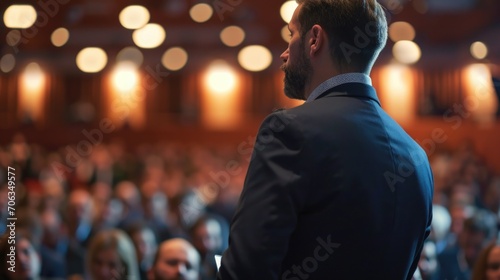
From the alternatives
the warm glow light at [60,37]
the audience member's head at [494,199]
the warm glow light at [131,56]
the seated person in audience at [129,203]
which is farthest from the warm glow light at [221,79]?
the audience member's head at [494,199]

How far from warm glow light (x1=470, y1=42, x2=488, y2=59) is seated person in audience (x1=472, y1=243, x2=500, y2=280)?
1467 cm

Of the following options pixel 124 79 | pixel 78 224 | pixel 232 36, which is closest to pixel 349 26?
pixel 78 224

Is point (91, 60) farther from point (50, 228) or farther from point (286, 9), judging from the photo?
point (50, 228)

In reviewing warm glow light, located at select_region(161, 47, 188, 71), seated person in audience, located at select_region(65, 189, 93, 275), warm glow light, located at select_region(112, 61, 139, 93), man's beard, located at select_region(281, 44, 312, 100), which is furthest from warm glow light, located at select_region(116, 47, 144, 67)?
man's beard, located at select_region(281, 44, 312, 100)

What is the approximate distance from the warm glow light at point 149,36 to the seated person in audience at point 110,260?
15894mm

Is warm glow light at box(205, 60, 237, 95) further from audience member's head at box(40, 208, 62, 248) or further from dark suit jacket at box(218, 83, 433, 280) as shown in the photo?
dark suit jacket at box(218, 83, 433, 280)

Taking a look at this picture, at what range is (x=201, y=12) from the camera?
19.8 m

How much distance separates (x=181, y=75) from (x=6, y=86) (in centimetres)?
580

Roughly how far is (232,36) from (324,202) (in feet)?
66.2

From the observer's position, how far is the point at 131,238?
6.47 m

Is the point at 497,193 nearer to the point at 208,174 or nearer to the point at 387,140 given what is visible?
the point at 208,174

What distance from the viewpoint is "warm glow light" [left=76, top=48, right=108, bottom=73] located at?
951 inches

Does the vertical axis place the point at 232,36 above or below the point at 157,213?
above

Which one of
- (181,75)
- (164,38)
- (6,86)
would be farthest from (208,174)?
(6,86)
